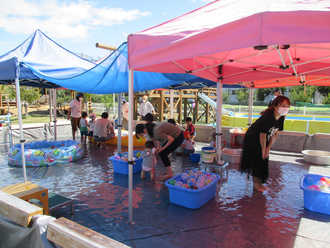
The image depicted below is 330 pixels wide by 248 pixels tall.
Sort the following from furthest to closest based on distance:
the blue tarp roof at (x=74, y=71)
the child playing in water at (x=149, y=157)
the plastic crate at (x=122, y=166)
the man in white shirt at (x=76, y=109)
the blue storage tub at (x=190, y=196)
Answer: the man in white shirt at (x=76, y=109) → the plastic crate at (x=122, y=166) → the child playing in water at (x=149, y=157) → the blue tarp roof at (x=74, y=71) → the blue storage tub at (x=190, y=196)

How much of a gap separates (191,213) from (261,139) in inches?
68.8

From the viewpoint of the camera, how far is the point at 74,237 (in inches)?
59.4

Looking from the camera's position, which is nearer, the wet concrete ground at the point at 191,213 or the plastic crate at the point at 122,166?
the wet concrete ground at the point at 191,213

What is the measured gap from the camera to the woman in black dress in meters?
3.83

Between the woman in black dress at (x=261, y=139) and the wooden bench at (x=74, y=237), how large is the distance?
326 centimetres

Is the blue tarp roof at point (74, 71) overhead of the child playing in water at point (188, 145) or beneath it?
overhead

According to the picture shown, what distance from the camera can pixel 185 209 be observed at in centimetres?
369

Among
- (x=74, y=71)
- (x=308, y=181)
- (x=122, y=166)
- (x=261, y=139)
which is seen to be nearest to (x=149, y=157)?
Answer: (x=122, y=166)

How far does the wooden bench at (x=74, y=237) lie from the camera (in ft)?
4.74

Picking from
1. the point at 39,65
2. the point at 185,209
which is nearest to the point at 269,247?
the point at 185,209

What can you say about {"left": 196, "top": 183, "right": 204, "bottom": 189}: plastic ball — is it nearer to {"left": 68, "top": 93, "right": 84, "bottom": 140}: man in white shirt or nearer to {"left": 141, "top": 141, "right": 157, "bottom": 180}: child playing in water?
{"left": 141, "top": 141, "right": 157, "bottom": 180}: child playing in water

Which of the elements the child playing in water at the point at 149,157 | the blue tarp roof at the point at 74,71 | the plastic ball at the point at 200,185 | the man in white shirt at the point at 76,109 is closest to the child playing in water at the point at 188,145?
the blue tarp roof at the point at 74,71

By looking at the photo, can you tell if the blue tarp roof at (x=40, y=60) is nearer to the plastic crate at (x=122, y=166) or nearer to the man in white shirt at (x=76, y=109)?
the plastic crate at (x=122, y=166)

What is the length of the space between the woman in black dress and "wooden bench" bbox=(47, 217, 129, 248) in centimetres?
326
